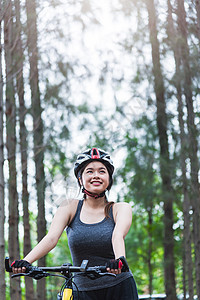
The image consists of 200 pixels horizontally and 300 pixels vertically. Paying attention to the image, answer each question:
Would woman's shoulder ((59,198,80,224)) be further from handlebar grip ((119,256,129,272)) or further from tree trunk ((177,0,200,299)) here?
tree trunk ((177,0,200,299))

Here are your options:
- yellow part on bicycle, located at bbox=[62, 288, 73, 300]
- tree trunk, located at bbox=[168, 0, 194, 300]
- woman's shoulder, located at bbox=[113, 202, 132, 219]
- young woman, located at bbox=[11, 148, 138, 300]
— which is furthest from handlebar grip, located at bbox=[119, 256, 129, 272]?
tree trunk, located at bbox=[168, 0, 194, 300]

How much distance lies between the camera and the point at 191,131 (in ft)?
21.3

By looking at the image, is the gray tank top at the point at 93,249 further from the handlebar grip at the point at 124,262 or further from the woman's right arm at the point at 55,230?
the handlebar grip at the point at 124,262

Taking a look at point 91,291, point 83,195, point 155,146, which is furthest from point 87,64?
point 91,291

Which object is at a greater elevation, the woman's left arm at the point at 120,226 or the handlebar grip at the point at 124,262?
the woman's left arm at the point at 120,226

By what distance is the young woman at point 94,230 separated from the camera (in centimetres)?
252

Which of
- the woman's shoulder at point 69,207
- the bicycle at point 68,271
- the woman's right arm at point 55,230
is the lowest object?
the bicycle at point 68,271

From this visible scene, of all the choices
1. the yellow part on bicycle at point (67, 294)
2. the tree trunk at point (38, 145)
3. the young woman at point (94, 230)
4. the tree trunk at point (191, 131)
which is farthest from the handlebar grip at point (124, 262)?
the tree trunk at point (38, 145)

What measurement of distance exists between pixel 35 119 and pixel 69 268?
4896 mm

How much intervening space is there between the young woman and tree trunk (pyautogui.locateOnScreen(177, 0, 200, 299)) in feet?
11.7

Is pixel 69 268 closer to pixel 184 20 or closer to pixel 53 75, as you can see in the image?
pixel 184 20

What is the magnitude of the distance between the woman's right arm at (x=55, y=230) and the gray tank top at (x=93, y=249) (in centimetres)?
9

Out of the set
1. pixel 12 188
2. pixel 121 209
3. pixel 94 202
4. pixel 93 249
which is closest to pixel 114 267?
pixel 93 249

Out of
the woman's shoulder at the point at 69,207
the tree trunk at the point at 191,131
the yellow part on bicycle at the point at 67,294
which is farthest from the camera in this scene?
the tree trunk at the point at 191,131
